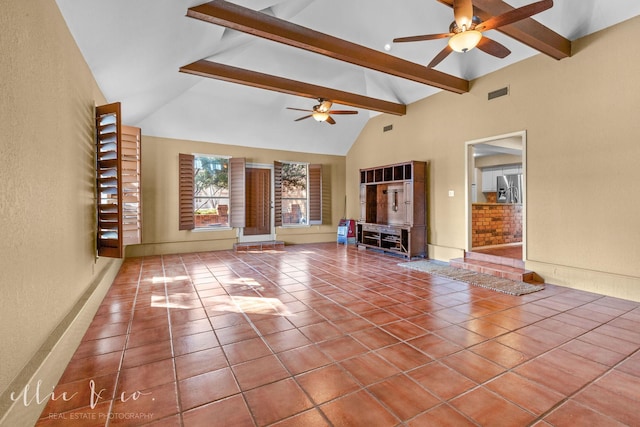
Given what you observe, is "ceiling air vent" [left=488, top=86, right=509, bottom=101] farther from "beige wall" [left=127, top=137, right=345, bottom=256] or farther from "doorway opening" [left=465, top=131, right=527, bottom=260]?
"beige wall" [left=127, top=137, right=345, bottom=256]

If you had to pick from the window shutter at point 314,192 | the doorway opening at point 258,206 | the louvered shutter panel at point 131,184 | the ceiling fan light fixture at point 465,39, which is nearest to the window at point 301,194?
the window shutter at point 314,192

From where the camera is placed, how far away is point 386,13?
4543 millimetres

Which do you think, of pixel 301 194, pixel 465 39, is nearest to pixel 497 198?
pixel 301 194

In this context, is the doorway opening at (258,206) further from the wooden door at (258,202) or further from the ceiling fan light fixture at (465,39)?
the ceiling fan light fixture at (465,39)

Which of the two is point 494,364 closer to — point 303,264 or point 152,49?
point 303,264

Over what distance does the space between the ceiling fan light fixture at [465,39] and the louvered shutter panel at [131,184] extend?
180 inches

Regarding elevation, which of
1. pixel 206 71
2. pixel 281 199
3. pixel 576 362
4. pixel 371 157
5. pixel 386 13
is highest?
pixel 386 13

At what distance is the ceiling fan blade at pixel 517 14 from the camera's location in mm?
2685

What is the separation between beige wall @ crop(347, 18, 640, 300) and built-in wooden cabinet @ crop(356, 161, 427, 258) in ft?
3.93

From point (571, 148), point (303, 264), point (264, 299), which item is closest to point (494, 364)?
point (264, 299)

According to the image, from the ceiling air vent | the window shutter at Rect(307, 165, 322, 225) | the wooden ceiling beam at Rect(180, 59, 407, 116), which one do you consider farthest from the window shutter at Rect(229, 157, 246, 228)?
the ceiling air vent

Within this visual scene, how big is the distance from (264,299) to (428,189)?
4416mm

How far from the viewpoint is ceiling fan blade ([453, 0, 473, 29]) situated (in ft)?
A: 9.46

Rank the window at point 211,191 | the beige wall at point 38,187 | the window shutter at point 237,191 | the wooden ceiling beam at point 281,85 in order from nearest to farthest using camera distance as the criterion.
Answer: the beige wall at point 38,187
the wooden ceiling beam at point 281,85
the window at point 211,191
the window shutter at point 237,191
